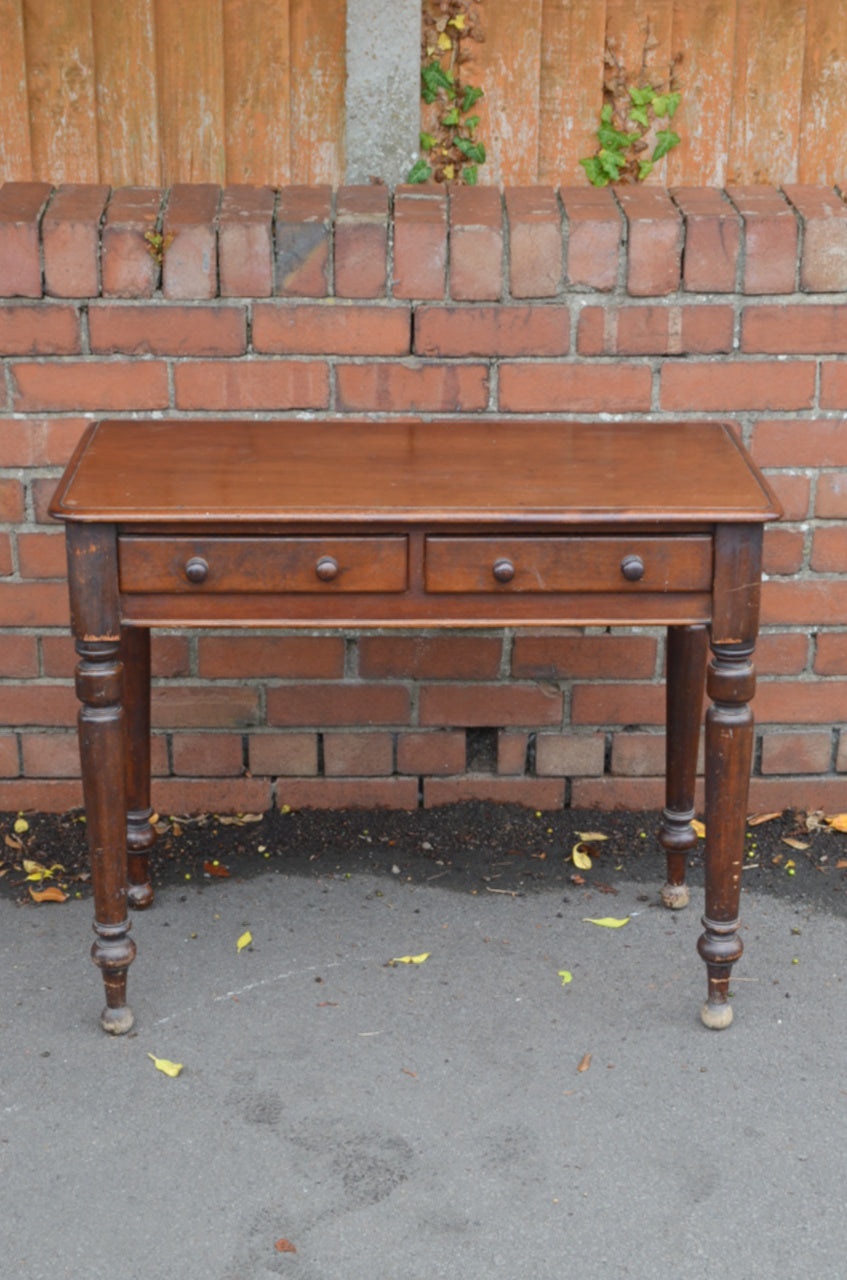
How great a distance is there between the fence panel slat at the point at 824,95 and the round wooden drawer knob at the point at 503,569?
60.1 inches

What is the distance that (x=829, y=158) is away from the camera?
3160mm

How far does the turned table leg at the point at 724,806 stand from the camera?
2285 millimetres

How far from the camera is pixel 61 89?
3062 mm

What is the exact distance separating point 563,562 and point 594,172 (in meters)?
1.33

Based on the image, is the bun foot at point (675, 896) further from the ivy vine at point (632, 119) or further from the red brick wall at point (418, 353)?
the ivy vine at point (632, 119)

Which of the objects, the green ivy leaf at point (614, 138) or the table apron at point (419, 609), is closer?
the table apron at point (419, 609)

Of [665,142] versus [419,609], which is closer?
[419,609]

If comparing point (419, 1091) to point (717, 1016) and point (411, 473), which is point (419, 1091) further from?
point (411, 473)

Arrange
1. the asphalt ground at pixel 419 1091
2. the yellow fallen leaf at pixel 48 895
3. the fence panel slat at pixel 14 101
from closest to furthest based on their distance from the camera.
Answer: the asphalt ground at pixel 419 1091 < the yellow fallen leaf at pixel 48 895 < the fence panel slat at pixel 14 101

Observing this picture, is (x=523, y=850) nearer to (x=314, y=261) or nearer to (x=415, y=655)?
(x=415, y=655)

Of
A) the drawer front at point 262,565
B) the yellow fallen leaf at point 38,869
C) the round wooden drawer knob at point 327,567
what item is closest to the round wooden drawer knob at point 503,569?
the drawer front at point 262,565

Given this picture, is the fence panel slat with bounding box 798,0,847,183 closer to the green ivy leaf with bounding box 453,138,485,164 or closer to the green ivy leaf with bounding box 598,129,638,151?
the green ivy leaf with bounding box 598,129,638,151

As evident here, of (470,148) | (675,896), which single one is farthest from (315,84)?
(675,896)

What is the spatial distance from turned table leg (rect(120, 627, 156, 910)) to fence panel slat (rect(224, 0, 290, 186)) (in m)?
1.13
